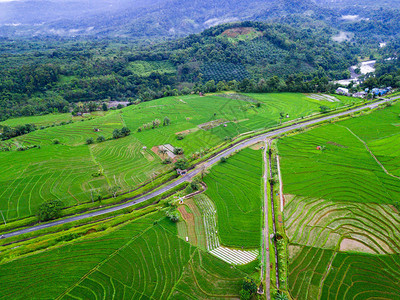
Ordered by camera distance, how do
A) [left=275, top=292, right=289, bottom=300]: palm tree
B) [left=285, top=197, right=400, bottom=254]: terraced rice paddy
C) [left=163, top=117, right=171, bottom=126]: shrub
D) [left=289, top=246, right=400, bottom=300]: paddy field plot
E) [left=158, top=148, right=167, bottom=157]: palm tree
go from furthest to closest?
[left=163, top=117, right=171, bottom=126]: shrub → [left=158, top=148, right=167, bottom=157]: palm tree → [left=285, top=197, right=400, bottom=254]: terraced rice paddy → [left=289, top=246, right=400, bottom=300]: paddy field plot → [left=275, top=292, right=289, bottom=300]: palm tree

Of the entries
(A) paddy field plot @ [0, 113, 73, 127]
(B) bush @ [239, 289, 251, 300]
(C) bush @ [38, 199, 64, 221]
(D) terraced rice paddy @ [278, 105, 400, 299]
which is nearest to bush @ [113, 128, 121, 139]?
(C) bush @ [38, 199, 64, 221]

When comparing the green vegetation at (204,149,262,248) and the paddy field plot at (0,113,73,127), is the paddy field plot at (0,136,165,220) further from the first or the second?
the paddy field plot at (0,113,73,127)

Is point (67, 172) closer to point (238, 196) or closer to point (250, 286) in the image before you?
point (238, 196)

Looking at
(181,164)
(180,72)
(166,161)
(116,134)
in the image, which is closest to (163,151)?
(166,161)

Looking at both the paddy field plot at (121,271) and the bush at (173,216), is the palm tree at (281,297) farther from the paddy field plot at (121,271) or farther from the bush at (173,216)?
the bush at (173,216)

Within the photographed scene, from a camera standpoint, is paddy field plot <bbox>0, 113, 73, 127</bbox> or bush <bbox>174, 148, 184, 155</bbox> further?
paddy field plot <bbox>0, 113, 73, 127</bbox>

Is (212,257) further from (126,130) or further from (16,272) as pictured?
(126,130)

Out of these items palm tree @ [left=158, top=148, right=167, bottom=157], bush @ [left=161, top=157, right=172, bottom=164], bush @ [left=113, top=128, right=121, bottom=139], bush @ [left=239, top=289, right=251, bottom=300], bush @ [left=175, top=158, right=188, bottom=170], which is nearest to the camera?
bush @ [left=239, top=289, right=251, bottom=300]
